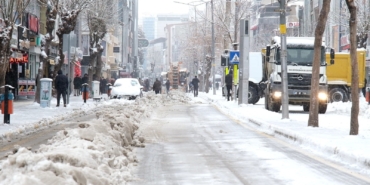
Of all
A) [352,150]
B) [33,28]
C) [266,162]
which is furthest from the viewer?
[33,28]

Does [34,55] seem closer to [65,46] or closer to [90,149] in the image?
[65,46]

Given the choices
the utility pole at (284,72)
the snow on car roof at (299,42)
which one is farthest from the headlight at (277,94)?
the utility pole at (284,72)

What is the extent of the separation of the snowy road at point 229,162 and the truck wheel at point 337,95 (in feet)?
78.5

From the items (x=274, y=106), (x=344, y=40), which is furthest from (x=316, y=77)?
(x=344, y=40)

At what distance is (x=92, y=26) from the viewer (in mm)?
67500

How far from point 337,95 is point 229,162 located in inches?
1248

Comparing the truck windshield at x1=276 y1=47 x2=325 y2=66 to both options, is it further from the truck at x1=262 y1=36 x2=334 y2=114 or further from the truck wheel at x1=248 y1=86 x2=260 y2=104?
the truck wheel at x1=248 y1=86 x2=260 y2=104

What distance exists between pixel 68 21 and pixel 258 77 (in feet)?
35.7

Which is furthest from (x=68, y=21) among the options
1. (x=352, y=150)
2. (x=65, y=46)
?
(x=352, y=150)

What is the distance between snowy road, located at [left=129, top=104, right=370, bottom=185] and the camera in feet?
→ 36.3

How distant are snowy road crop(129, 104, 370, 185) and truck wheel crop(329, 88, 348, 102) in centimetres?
2394

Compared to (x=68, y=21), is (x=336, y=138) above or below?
below

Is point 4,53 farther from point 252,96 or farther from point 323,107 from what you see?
point 252,96

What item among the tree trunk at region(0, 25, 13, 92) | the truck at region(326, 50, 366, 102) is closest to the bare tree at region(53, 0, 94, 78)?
the tree trunk at region(0, 25, 13, 92)
